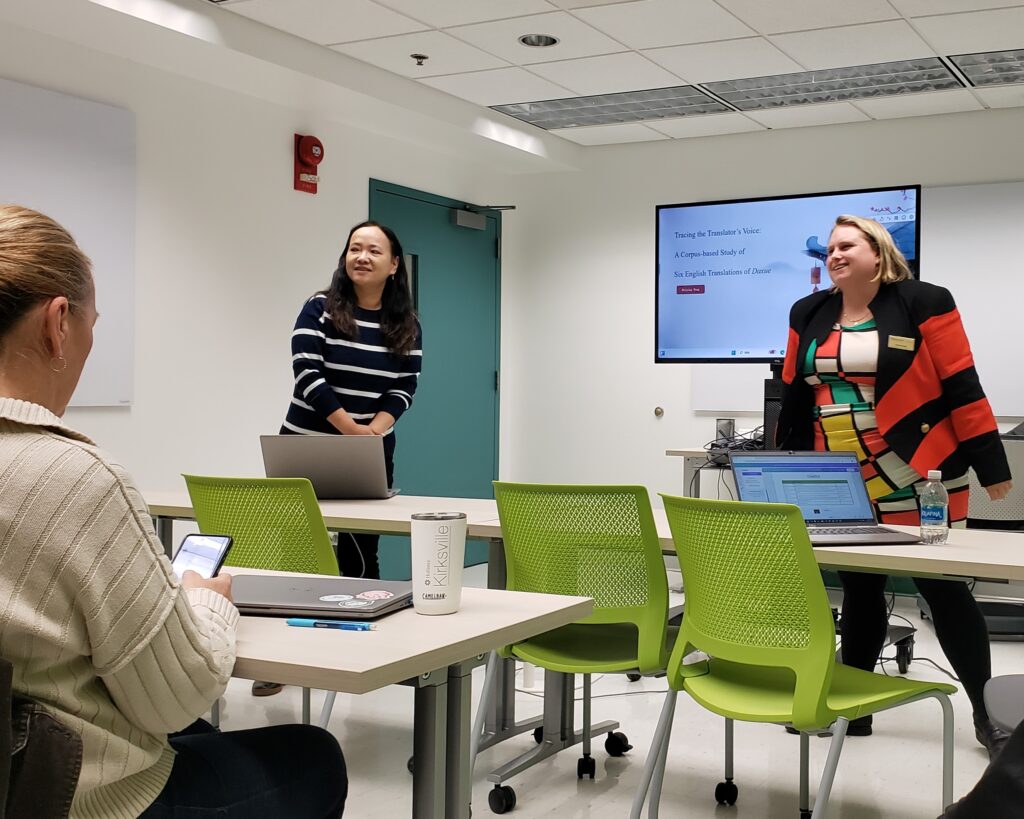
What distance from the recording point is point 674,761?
3.18 meters

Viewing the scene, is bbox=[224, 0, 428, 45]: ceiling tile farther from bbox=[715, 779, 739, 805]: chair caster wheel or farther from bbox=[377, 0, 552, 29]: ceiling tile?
bbox=[715, 779, 739, 805]: chair caster wheel

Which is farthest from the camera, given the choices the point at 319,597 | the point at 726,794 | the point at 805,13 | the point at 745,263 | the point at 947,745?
the point at 745,263

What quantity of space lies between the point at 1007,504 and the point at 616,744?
278cm

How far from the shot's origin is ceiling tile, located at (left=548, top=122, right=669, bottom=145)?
6188 mm

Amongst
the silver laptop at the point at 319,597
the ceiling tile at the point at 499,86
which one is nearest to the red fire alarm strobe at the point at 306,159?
the ceiling tile at the point at 499,86

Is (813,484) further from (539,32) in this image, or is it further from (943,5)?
(539,32)

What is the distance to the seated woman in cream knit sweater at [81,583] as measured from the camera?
1.15 meters

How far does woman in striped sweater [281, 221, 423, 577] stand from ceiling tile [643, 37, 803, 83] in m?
1.79

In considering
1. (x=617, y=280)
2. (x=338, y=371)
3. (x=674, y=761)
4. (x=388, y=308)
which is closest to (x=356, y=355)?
(x=338, y=371)

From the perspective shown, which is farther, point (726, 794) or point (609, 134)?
point (609, 134)

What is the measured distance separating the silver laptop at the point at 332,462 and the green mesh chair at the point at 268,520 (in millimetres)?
332

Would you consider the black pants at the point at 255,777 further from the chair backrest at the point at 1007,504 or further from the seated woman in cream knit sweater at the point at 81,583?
the chair backrest at the point at 1007,504

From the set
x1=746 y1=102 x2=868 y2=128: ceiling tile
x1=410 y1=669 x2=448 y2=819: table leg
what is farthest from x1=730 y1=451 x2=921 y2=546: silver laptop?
x1=746 y1=102 x2=868 y2=128: ceiling tile

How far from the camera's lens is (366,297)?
3758mm
